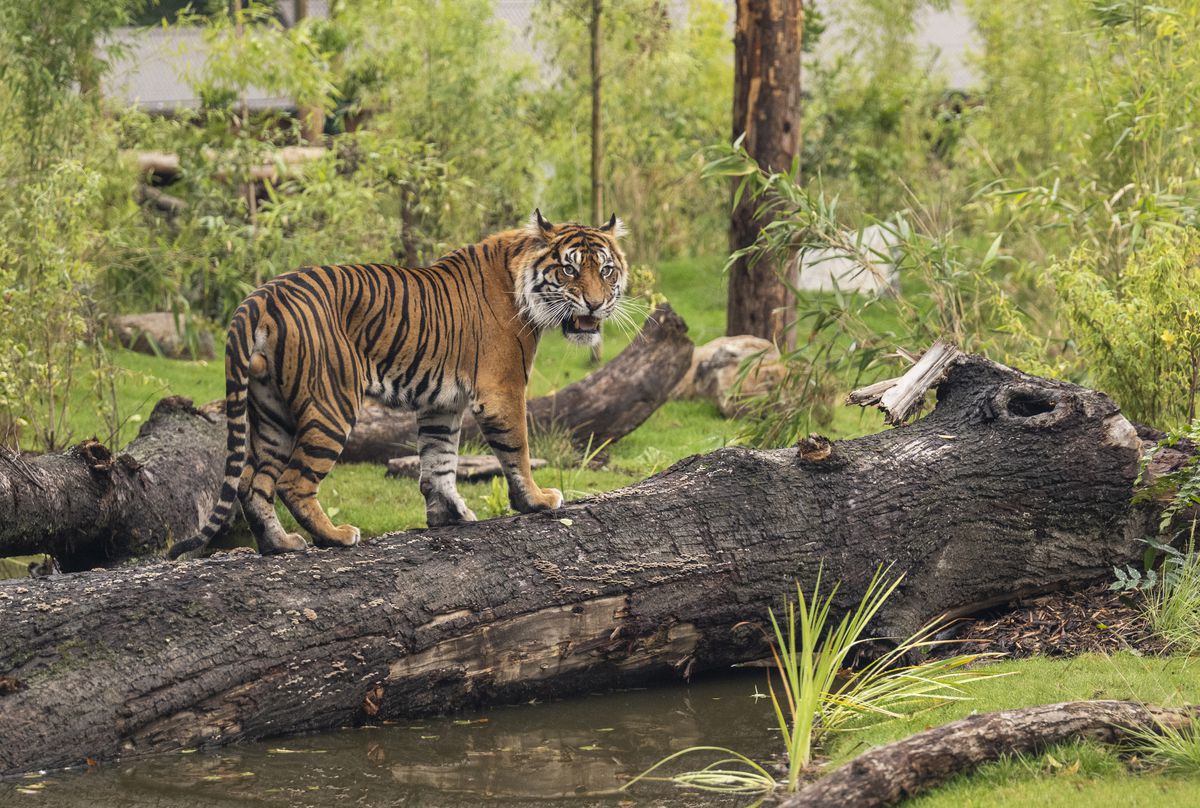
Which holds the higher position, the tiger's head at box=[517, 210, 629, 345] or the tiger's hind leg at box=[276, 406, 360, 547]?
the tiger's head at box=[517, 210, 629, 345]

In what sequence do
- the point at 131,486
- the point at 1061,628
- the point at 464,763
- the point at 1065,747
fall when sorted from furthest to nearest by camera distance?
the point at 131,486 < the point at 1061,628 < the point at 464,763 < the point at 1065,747

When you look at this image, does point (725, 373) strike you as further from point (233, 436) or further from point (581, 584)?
point (233, 436)

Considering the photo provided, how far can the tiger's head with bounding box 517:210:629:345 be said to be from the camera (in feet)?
22.1

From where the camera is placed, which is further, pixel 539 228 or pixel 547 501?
pixel 539 228

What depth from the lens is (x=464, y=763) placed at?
5434 mm

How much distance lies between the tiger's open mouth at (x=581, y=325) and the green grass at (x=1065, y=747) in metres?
2.45

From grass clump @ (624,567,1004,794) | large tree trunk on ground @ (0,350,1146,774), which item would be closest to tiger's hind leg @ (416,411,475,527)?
large tree trunk on ground @ (0,350,1146,774)

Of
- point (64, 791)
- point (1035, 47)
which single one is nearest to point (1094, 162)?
point (1035, 47)

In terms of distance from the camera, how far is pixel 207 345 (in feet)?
46.5

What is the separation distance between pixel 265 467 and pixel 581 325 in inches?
67.4

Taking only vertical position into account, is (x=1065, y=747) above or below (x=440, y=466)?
below

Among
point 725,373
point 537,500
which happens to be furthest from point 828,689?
point 725,373

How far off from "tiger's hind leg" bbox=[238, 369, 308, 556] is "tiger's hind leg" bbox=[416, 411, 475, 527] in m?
0.88

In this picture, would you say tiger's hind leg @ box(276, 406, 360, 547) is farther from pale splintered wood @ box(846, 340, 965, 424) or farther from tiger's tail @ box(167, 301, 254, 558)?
pale splintered wood @ box(846, 340, 965, 424)
